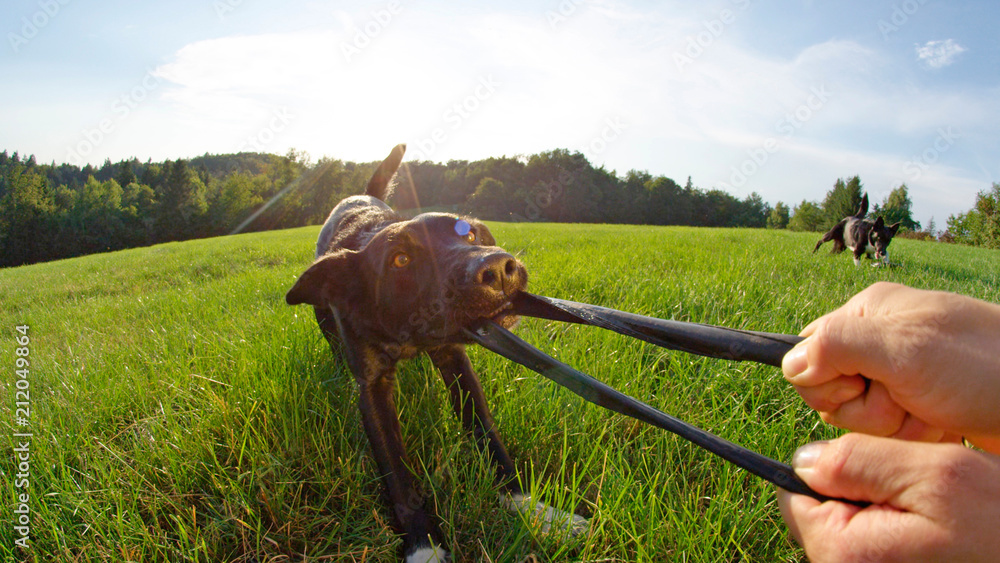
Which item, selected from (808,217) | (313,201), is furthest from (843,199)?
(313,201)

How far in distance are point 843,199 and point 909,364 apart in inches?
2522

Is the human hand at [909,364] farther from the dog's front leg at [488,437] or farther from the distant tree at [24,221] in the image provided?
the distant tree at [24,221]

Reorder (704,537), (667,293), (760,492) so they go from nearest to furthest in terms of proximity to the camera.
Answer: (704,537) < (760,492) < (667,293)

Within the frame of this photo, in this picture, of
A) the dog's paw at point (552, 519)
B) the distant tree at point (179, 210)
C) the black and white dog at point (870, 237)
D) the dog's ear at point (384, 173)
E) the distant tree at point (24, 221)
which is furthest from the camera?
the distant tree at point (179, 210)

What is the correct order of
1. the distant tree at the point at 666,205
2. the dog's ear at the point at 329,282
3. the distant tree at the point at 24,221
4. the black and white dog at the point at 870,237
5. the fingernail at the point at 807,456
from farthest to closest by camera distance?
the distant tree at the point at 666,205 < the distant tree at the point at 24,221 < the black and white dog at the point at 870,237 < the dog's ear at the point at 329,282 < the fingernail at the point at 807,456

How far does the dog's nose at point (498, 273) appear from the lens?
65.4 inches

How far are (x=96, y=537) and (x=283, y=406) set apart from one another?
836 mm

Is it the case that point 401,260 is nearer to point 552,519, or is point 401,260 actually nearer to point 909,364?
point 552,519

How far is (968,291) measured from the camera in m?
5.64

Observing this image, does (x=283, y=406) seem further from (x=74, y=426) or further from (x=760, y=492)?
(x=760, y=492)

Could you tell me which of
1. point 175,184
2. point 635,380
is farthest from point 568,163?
point 175,184

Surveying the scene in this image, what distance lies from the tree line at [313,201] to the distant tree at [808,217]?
0.25m

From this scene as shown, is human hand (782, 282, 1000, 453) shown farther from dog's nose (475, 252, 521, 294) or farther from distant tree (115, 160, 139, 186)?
distant tree (115, 160, 139, 186)

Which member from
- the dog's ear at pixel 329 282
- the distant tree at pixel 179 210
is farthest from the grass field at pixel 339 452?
the distant tree at pixel 179 210
